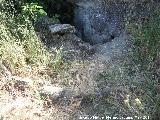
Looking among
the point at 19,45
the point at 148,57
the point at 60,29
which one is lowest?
the point at 148,57

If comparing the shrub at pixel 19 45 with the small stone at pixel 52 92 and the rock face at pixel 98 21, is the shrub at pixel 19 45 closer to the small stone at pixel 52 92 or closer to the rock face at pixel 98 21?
the small stone at pixel 52 92

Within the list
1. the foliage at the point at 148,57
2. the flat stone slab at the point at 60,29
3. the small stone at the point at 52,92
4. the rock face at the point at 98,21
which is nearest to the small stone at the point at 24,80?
the small stone at the point at 52,92

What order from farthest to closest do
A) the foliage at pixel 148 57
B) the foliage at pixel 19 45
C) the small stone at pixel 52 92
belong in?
the foliage at pixel 19 45 → the small stone at pixel 52 92 → the foliage at pixel 148 57

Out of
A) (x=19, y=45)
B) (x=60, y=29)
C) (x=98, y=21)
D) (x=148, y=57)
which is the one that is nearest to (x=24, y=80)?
(x=19, y=45)

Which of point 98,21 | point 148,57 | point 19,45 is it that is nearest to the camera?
point 148,57

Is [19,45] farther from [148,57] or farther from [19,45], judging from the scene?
[148,57]

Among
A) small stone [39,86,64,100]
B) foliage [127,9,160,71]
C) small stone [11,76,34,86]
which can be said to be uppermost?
foliage [127,9,160,71]

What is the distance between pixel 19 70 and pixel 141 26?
7.12 ft

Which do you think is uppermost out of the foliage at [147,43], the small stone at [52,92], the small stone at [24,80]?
the foliage at [147,43]

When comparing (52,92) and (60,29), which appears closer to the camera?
(52,92)

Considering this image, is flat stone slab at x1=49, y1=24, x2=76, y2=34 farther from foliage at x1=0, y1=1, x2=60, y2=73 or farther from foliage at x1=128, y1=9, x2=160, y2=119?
foliage at x1=128, y1=9, x2=160, y2=119

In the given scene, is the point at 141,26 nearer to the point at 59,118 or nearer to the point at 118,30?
the point at 118,30

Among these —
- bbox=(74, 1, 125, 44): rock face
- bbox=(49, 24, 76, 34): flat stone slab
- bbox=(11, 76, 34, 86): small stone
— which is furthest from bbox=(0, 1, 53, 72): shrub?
bbox=(74, 1, 125, 44): rock face

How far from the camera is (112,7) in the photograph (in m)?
6.61
